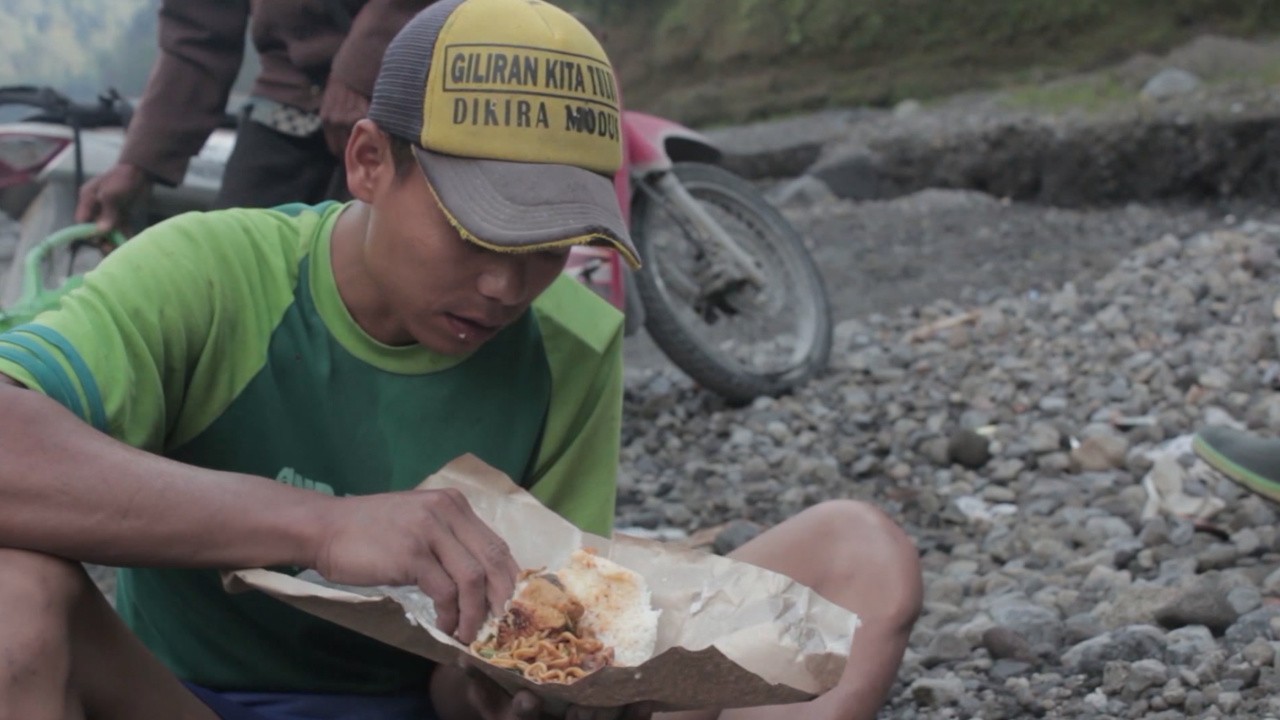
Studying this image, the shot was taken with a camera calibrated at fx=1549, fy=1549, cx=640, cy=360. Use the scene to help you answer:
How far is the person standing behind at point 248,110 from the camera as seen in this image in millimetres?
3754

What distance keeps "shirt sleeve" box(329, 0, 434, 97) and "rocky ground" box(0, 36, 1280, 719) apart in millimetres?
1427

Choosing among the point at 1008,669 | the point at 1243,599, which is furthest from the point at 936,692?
the point at 1243,599

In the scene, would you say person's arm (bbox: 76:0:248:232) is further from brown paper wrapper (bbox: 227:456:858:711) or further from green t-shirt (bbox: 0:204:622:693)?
brown paper wrapper (bbox: 227:456:858:711)

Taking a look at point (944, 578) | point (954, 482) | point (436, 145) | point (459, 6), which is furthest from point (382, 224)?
point (954, 482)

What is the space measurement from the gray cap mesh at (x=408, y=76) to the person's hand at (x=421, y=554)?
1.64 ft

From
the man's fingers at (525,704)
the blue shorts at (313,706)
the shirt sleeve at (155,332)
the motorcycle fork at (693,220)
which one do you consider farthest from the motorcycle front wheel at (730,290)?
the man's fingers at (525,704)

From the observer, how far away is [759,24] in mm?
11031

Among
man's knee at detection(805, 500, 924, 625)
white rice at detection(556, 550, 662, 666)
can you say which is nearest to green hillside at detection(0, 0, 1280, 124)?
man's knee at detection(805, 500, 924, 625)

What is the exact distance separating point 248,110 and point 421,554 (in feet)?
8.27

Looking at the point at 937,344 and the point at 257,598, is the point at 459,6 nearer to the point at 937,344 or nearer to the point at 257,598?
the point at 257,598

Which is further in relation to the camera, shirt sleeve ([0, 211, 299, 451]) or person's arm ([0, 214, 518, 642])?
shirt sleeve ([0, 211, 299, 451])

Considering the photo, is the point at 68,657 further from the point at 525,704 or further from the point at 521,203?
the point at 521,203

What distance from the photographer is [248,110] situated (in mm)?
3979

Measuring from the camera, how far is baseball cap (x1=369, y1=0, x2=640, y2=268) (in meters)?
1.91
